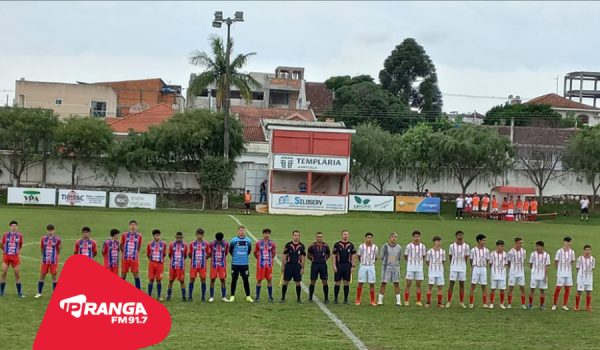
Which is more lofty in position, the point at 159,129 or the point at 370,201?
the point at 159,129

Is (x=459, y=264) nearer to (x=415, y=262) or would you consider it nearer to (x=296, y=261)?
(x=415, y=262)

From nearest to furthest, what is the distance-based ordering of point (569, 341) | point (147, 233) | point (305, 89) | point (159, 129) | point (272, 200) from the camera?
point (569, 341), point (147, 233), point (272, 200), point (159, 129), point (305, 89)

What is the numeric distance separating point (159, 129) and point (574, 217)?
30851 mm

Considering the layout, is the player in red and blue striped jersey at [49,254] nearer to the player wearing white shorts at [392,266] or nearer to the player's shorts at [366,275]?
the player's shorts at [366,275]

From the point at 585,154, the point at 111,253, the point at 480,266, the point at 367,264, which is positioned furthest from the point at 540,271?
the point at 585,154

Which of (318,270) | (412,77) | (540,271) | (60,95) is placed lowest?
(318,270)

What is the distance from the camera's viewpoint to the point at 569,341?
1344 centimetres

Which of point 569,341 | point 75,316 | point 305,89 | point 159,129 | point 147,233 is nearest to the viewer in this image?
point 75,316

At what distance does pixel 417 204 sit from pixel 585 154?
1417 centimetres

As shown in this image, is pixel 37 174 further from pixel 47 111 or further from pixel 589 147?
pixel 589 147

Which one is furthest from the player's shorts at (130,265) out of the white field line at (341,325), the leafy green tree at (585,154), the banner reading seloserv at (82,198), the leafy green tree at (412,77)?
the leafy green tree at (412,77)

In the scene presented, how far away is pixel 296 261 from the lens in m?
16.9

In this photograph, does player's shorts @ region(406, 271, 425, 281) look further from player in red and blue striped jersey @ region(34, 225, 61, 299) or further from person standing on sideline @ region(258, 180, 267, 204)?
person standing on sideline @ region(258, 180, 267, 204)

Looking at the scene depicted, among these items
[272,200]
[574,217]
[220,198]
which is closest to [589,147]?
[574,217]
